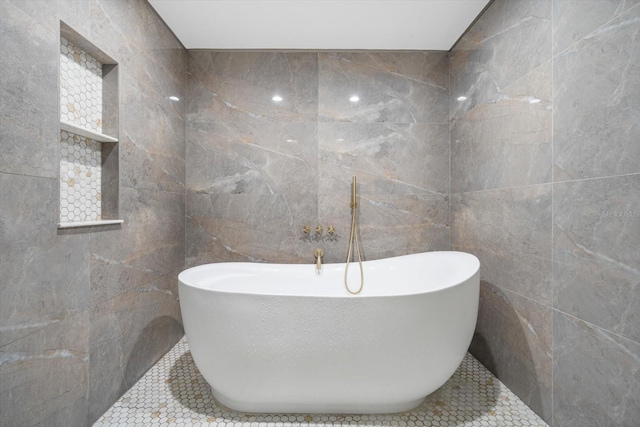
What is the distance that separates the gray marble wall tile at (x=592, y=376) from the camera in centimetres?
102

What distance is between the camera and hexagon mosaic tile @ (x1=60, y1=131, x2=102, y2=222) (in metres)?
1.29

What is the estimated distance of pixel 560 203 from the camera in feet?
4.23

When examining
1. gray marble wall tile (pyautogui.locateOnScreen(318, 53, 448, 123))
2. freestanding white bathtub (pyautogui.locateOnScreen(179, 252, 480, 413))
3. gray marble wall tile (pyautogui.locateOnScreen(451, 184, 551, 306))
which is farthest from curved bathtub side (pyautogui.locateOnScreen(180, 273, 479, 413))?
gray marble wall tile (pyautogui.locateOnScreen(318, 53, 448, 123))

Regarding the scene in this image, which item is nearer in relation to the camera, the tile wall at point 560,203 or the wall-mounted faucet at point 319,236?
the tile wall at point 560,203

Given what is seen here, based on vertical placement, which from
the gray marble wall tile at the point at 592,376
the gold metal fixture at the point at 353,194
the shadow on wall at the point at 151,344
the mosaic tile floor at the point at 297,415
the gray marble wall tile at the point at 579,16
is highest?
the gray marble wall tile at the point at 579,16

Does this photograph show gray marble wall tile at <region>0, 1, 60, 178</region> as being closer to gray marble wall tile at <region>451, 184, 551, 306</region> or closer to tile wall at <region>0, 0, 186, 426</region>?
tile wall at <region>0, 0, 186, 426</region>

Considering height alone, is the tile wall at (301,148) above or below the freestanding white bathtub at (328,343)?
above

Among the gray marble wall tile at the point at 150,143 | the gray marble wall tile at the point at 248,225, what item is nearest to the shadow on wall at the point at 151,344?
the gray marble wall tile at the point at 248,225

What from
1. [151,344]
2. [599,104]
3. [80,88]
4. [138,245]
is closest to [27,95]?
[80,88]

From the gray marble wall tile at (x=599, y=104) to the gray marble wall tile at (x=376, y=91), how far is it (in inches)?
40.4

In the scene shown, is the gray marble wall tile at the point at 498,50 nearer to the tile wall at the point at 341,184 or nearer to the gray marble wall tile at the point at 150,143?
the tile wall at the point at 341,184

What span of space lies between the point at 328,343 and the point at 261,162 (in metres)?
1.47

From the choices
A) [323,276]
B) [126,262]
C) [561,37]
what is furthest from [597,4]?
[126,262]

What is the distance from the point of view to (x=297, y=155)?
226 centimetres
